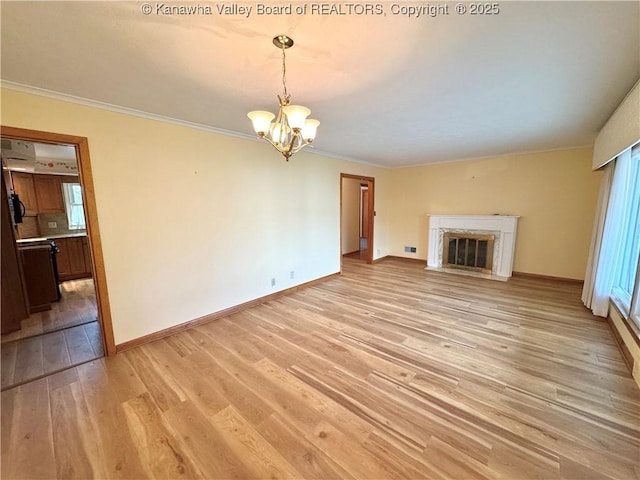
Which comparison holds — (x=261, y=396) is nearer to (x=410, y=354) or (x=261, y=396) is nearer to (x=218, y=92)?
(x=410, y=354)

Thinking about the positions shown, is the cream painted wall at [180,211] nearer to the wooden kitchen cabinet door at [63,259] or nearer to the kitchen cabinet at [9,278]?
the kitchen cabinet at [9,278]

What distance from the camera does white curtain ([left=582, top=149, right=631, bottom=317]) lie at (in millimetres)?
2827

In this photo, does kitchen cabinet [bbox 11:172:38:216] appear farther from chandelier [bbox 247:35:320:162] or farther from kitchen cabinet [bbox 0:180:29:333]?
chandelier [bbox 247:35:320:162]

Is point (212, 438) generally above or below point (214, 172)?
below

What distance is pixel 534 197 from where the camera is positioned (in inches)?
185

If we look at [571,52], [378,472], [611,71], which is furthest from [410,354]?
[611,71]

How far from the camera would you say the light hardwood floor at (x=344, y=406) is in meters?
1.45

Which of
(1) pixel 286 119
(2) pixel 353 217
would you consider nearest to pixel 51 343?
(1) pixel 286 119

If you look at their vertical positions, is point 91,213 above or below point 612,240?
above

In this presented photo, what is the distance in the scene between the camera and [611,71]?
72.3 inches

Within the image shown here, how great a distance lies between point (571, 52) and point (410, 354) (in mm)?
2556

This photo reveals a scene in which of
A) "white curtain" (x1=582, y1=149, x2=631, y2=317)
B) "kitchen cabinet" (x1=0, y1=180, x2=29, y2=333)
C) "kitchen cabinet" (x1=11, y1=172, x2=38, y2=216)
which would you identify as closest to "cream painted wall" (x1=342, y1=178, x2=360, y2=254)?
"white curtain" (x1=582, y1=149, x2=631, y2=317)

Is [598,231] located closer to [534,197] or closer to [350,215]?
[534,197]

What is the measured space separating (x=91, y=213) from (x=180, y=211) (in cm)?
77
